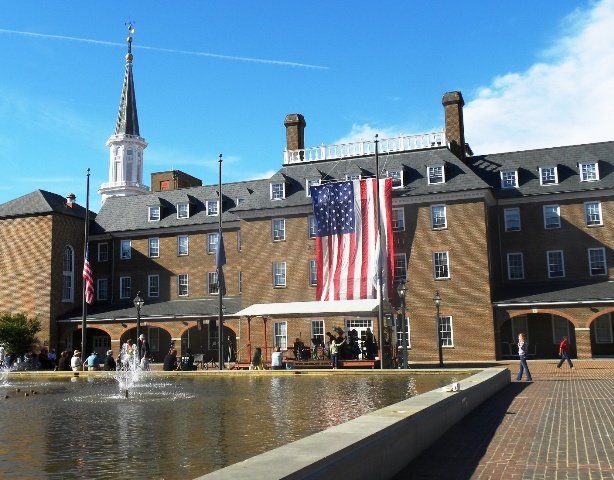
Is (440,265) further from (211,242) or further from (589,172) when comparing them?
(211,242)

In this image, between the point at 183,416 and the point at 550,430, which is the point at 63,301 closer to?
the point at 183,416

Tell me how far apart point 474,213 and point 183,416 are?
1166 inches

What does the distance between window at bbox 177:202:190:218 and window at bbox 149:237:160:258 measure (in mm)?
2521

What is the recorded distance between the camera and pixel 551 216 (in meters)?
41.5

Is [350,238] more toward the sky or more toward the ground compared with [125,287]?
more toward the sky

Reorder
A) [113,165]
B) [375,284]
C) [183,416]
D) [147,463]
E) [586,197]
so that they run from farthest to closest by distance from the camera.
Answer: [113,165] → [586,197] → [375,284] → [183,416] → [147,463]

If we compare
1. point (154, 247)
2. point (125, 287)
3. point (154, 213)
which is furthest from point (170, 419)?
point (154, 213)

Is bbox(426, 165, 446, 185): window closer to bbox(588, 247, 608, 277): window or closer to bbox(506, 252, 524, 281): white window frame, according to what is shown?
bbox(506, 252, 524, 281): white window frame

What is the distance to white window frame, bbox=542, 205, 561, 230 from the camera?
4131 centimetres

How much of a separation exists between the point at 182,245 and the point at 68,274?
8406 millimetres

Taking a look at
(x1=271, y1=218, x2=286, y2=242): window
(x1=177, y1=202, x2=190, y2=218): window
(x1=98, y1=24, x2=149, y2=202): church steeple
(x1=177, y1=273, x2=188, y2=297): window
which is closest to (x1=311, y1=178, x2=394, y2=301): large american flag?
(x1=271, y1=218, x2=286, y2=242): window

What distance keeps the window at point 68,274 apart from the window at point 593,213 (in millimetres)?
35294

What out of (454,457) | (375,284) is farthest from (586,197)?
(454,457)

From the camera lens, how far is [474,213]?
39.6m
